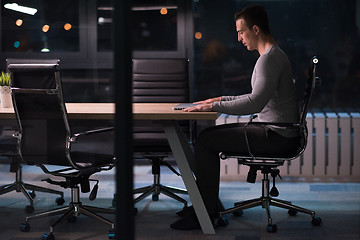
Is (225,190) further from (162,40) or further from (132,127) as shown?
(132,127)

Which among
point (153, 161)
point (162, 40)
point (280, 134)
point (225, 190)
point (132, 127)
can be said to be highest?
point (162, 40)

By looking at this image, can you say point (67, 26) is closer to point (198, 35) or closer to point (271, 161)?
point (198, 35)

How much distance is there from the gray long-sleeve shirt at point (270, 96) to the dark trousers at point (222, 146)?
0.12 m

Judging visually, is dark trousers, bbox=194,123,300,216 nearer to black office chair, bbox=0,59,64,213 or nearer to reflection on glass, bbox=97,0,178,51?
black office chair, bbox=0,59,64,213

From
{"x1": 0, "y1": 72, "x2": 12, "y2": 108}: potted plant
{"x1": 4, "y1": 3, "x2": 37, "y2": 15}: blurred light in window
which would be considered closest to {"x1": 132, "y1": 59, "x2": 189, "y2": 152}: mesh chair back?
{"x1": 0, "y1": 72, "x2": 12, "y2": 108}: potted plant

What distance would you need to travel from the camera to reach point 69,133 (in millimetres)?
3234

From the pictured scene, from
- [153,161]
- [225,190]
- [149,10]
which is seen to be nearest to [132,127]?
[153,161]

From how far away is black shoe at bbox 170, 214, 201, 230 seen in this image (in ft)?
11.3

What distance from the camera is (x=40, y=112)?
10.6 ft

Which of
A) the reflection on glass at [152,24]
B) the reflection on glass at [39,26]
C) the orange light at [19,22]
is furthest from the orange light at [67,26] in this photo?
the orange light at [19,22]

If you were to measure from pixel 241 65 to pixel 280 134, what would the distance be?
2866 mm

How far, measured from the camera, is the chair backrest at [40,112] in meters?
3.15

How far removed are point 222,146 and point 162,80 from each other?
117 cm

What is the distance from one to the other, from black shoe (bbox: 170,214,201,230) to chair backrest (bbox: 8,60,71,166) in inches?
29.8
